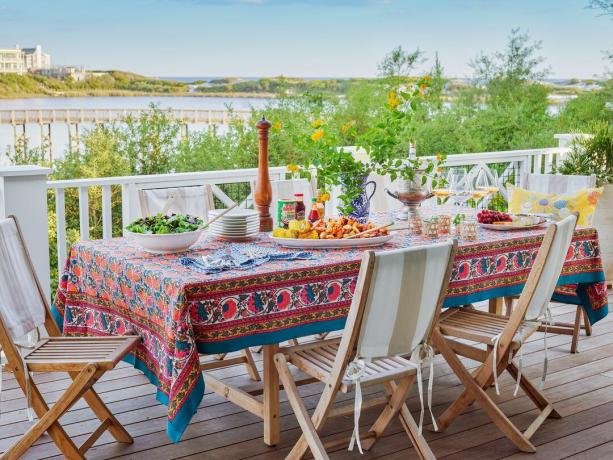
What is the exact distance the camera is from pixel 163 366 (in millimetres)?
2660

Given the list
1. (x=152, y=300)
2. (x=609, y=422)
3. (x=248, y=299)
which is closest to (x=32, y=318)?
(x=152, y=300)

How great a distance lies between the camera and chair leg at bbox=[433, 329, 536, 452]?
3023 mm

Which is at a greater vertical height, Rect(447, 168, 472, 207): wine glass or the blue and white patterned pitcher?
Rect(447, 168, 472, 207): wine glass

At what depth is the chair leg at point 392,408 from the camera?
9.10 feet

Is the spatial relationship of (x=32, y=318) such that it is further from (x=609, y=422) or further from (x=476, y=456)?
(x=609, y=422)

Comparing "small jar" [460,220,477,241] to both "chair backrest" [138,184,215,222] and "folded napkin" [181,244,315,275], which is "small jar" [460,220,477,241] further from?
"chair backrest" [138,184,215,222]

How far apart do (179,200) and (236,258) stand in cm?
106

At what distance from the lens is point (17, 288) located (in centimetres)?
288

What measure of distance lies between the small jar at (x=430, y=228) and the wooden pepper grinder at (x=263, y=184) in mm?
→ 673

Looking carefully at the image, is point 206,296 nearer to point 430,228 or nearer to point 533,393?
point 430,228

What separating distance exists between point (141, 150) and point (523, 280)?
13.3 metres

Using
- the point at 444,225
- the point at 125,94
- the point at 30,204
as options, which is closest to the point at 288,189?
the point at 444,225

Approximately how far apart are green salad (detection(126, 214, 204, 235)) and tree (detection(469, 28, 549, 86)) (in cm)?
1294

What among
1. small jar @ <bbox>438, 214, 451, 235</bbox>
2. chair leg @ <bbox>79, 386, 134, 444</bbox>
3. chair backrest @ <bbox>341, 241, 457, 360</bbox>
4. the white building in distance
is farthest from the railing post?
the white building in distance
